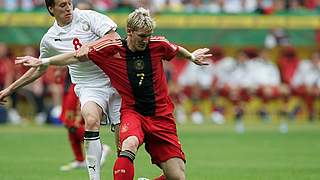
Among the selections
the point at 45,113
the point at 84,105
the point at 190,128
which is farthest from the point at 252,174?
the point at 45,113

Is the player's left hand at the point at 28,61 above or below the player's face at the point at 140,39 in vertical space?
below

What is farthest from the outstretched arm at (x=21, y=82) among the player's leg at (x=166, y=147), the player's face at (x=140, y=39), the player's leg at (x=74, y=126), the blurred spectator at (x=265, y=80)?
the blurred spectator at (x=265, y=80)

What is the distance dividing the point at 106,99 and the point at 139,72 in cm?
126

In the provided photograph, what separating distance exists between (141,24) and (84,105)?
6.16 feet

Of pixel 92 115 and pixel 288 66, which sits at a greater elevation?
Result: pixel 92 115

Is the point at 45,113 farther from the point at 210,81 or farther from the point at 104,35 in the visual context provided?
the point at 104,35

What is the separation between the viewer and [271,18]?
30.2m

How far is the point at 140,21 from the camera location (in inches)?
387

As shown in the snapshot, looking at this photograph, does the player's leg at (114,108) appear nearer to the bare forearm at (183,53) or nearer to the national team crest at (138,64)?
the bare forearm at (183,53)

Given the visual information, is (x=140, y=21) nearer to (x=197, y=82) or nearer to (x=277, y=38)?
(x=197, y=82)

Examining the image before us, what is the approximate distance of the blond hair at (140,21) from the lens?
9797 millimetres

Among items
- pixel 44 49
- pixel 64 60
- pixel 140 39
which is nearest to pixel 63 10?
pixel 44 49

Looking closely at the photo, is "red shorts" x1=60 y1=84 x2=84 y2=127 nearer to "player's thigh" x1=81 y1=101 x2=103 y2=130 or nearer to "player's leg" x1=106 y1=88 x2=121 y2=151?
"player's leg" x1=106 y1=88 x2=121 y2=151

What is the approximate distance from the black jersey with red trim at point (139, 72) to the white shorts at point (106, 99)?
0.92m
